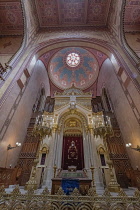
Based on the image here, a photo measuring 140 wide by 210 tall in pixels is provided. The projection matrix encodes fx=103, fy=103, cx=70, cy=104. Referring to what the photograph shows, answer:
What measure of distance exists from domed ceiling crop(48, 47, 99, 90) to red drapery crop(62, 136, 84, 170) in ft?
30.0

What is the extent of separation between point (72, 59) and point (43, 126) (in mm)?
12992

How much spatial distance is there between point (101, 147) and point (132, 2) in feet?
42.3

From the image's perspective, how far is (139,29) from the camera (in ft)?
34.2

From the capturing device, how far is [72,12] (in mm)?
11398

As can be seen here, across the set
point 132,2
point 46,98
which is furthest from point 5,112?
point 132,2

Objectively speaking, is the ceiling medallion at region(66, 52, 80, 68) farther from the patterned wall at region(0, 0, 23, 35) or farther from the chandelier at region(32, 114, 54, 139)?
the chandelier at region(32, 114, 54, 139)

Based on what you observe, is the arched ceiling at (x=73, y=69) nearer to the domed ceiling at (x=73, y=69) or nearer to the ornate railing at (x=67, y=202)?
the domed ceiling at (x=73, y=69)

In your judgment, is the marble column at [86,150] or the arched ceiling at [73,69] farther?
the arched ceiling at [73,69]

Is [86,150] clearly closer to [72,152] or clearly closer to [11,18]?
[72,152]

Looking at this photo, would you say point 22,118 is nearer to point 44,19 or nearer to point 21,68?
point 21,68

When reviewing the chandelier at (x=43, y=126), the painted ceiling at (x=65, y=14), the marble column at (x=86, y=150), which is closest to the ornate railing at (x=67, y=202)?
the marble column at (x=86, y=150)

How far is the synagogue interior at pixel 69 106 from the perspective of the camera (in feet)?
22.5

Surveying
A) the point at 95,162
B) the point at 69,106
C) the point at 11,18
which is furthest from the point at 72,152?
the point at 11,18

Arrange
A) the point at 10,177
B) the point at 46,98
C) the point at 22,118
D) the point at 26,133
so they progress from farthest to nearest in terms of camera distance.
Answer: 1. the point at 46,98
2. the point at 26,133
3. the point at 22,118
4. the point at 10,177
